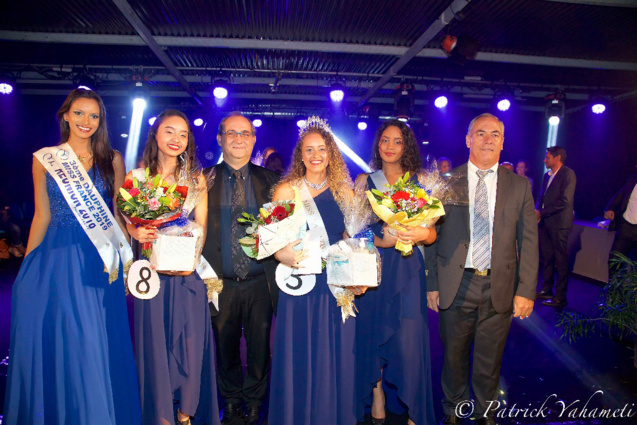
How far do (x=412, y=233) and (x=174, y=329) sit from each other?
1521mm

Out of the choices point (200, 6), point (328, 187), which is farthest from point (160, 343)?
point (200, 6)

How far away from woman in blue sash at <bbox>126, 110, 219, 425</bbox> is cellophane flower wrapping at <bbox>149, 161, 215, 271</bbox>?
1cm

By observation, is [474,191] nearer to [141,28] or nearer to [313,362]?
[313,362]

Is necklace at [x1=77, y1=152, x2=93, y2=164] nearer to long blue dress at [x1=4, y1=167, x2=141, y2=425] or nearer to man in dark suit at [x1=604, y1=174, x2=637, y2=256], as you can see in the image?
long blue dress at [x1=4, y1=167, x2=141, y2=425]

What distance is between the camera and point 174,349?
7.22ft

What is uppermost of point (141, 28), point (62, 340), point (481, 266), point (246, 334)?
point (141, 28)

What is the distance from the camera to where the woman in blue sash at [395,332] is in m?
2.33

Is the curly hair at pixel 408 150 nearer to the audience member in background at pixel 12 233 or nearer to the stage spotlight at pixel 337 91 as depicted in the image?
the stage spotlight at pixel 337 91

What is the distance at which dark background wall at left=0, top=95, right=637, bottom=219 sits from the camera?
929 centimetres

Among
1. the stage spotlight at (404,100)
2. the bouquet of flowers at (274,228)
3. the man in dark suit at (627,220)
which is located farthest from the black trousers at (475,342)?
the stage spotlight at (404,100)

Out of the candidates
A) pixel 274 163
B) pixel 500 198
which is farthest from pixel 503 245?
pixel 274 163

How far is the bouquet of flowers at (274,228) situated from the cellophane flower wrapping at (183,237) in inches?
12.5

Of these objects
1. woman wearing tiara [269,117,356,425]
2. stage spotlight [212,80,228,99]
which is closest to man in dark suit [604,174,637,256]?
woman wearing tiara [269,117,356,425]

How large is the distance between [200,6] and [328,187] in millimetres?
3962
